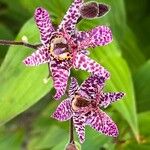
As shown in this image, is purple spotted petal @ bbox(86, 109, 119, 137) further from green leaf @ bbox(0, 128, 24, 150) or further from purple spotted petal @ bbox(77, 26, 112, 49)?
green leaf @ bbox(0, 128, 24, 150)

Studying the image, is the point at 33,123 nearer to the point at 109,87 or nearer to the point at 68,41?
the point at 109,87

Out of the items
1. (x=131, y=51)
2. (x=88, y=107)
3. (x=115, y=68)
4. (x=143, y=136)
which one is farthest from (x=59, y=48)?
(x=131, y=51)

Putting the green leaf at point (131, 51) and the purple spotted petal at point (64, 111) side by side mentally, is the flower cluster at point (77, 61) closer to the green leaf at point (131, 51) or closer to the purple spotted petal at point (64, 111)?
the purple spotted petal at point (64, 111)

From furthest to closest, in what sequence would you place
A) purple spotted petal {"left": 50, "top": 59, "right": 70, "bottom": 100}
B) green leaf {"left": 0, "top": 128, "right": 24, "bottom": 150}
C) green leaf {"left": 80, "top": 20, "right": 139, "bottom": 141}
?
green leaf {"left": 0, "top": 128, "right": 24, "bottom": 150} → green leaf {"left": 80, "top": 20, "right": 139, "bottom": 141} → purple spotted petal {"left": 50, "top": 59, "right": 70, "bottom": 100}

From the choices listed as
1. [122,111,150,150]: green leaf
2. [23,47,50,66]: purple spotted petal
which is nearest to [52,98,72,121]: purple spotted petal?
[23,47,50,66]: purple spotted petal

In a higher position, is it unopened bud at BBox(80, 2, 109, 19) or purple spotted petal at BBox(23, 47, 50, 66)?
unopened bud at BBox(80, 2, 109, 19)

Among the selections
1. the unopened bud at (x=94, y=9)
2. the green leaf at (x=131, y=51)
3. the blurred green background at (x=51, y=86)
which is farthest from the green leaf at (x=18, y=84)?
the green leaf at (x=131, y=51)

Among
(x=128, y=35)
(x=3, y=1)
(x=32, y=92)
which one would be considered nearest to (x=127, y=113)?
(x=32, y=92)
